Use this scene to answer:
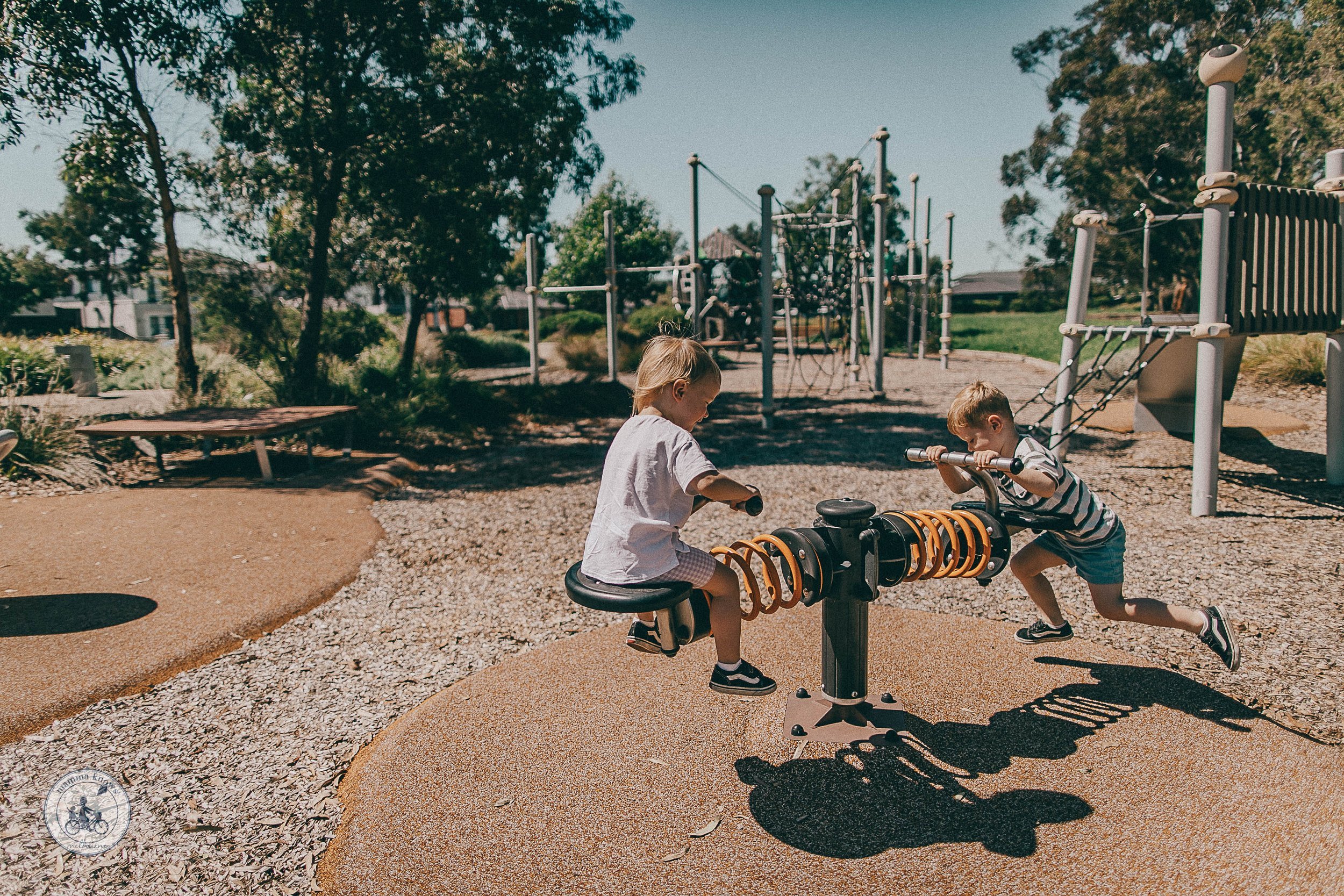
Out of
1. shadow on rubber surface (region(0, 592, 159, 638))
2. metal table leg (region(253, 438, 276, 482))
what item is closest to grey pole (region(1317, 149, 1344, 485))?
shadow on rubber surface (region(0, 592, 159, 638))

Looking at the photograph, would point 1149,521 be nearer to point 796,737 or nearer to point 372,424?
point 796,737

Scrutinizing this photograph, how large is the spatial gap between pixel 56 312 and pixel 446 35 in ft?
200

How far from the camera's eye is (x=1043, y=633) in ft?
13.2

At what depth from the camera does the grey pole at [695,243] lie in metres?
11.7

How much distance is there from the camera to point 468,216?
11719mm

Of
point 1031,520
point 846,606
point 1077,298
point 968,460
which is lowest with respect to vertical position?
point 846,606

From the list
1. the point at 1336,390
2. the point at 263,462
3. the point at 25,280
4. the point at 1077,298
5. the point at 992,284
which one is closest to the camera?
the point at 1336,390

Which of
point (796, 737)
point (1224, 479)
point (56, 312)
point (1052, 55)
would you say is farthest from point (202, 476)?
point (56, 312)

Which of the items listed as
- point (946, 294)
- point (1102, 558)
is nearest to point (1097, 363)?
point (1102, 558)

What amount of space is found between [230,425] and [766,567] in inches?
257

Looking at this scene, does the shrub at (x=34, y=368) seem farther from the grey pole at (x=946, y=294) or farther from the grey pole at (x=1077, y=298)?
the grey pole at (x=946, y=294)

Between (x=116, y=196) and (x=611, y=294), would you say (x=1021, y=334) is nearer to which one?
(x=611, y=294)

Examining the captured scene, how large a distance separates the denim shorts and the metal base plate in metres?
1.02

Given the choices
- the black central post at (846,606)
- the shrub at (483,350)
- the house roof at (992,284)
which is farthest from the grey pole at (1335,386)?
the house roof at (992,284)
